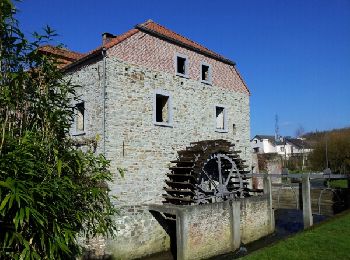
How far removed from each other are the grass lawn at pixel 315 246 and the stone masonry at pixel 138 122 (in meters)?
4.37

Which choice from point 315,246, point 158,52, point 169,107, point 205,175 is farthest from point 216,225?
point 158,52

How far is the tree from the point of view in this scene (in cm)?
377

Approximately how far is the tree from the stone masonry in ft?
18.5

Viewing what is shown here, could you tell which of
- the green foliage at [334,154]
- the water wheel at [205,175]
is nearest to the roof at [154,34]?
the water wheel at [205,175]

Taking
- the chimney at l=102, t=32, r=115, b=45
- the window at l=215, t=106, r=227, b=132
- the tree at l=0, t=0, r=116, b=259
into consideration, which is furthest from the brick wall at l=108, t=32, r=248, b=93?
the tree at l=0, t=0, r=116, b=259

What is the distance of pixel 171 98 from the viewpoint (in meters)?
13.2

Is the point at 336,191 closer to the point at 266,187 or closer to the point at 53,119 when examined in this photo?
the point at 266,187

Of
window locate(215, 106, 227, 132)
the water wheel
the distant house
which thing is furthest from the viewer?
the distant house

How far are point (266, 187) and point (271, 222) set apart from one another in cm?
168

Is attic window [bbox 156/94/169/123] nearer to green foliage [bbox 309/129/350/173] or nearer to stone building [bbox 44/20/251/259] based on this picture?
stone building [bbox 44/20/251/259]

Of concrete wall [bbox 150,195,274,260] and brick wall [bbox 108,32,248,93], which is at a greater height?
brick wall [bbox 108,32,248,93]

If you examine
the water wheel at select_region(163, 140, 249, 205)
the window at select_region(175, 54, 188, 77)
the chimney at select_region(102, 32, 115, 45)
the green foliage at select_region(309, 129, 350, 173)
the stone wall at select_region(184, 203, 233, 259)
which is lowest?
the stone wall at select_region(184, 203, 233, 259)

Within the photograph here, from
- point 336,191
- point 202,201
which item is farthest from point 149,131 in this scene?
point 336,191

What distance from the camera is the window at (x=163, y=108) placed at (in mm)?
12847
